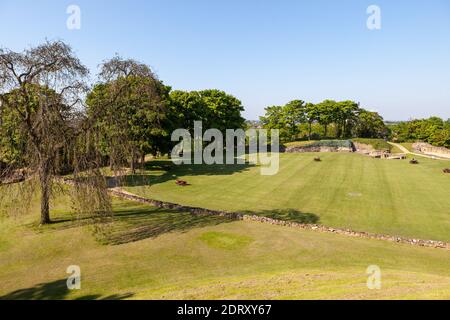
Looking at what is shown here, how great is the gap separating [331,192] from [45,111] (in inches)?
1113

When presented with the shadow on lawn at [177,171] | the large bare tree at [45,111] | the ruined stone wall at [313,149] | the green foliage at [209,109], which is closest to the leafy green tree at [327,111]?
the ruined stone wall at [313,149]

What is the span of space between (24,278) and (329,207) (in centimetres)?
2404

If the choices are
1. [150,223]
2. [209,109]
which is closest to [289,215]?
[150,223]

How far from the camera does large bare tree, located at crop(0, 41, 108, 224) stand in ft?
60.8

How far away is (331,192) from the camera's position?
33938mm

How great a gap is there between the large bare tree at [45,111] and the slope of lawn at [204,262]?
11.1ft

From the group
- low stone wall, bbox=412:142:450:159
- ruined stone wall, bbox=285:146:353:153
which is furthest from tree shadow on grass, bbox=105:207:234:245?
low stone wall, bbox=412:142:450:159

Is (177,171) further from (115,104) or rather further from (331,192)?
(115,104)

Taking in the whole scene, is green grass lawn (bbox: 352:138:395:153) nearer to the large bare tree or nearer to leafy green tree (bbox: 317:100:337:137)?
leafy green tree (bbox: 317:100:337:137)

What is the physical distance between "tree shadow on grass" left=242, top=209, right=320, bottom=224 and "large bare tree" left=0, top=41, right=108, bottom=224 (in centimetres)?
1307

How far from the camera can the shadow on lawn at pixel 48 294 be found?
12.7m

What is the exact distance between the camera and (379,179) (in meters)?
40.6
